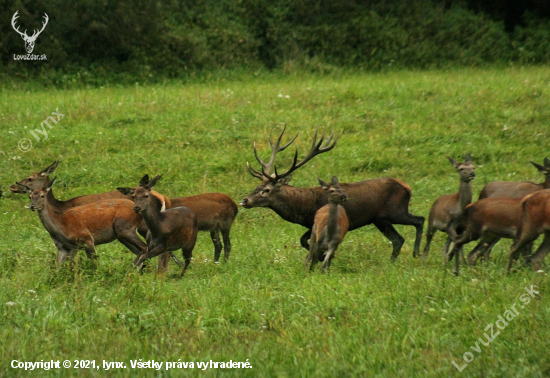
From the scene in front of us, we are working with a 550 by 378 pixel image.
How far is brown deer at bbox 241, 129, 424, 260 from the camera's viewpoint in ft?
32.2

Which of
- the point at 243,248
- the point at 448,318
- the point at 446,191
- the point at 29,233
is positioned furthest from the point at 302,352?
the point at 446,191

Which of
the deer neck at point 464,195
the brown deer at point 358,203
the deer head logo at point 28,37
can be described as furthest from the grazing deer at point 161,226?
the deer head logo at point 28,37

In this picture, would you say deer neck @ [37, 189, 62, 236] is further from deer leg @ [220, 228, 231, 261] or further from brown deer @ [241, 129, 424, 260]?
brown deer @ [241, 129, 424, 260]

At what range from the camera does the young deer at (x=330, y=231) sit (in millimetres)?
8734

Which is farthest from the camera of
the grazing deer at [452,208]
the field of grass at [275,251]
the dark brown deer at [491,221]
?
the grazing deer at [452,208]

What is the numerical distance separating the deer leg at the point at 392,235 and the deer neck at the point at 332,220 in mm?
1119

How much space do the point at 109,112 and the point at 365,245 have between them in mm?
8204

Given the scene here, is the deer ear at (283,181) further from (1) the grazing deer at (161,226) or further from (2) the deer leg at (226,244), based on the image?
(1) the grazing deer at (161,226)

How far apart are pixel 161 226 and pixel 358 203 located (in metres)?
2.59

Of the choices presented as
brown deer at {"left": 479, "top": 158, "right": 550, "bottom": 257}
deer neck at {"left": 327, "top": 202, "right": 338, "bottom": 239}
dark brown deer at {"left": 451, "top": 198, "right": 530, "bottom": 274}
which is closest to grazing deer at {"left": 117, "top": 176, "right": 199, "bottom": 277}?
deer neck at {"left": 327, "top": 202, "right": 338, "bottom": 239}

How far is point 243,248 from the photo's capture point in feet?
33.1

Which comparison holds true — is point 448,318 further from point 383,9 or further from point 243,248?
point 383,9

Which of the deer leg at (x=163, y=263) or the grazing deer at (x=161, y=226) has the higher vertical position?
the grazing deer at (x=161, y=226)

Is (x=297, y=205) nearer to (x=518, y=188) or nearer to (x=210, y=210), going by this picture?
(x=210, y=210)
